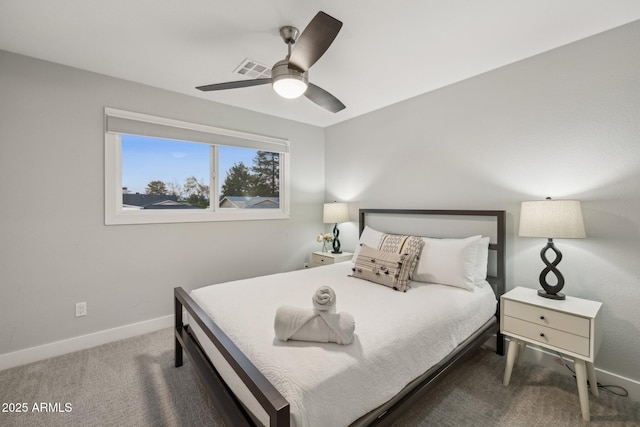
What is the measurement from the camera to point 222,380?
1547 millimetres

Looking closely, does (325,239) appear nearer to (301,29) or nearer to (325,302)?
(325,302)

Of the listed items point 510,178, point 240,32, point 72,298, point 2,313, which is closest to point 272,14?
point 240,32

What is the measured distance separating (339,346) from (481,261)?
1674 mm

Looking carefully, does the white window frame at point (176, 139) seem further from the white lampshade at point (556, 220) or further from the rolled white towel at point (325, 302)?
the white lampshade at point (556, 220)

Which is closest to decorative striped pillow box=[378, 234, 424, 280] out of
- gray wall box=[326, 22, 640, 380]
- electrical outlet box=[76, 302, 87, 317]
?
gray wall box=[326, 22, 640, 380]

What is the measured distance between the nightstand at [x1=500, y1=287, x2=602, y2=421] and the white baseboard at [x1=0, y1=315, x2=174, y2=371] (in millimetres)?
3167

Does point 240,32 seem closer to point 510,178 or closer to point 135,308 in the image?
point 510,178

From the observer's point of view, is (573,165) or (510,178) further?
(510,178)

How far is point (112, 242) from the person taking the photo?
2.62 metres

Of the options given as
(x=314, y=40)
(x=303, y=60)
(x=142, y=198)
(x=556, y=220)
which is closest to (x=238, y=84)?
(x=303, y=60)

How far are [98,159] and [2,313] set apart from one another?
4.67ft

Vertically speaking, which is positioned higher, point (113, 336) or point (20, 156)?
point (20, 156)

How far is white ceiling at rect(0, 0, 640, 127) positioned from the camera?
1702 millimetres

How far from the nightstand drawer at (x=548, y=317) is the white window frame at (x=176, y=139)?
273 cm
